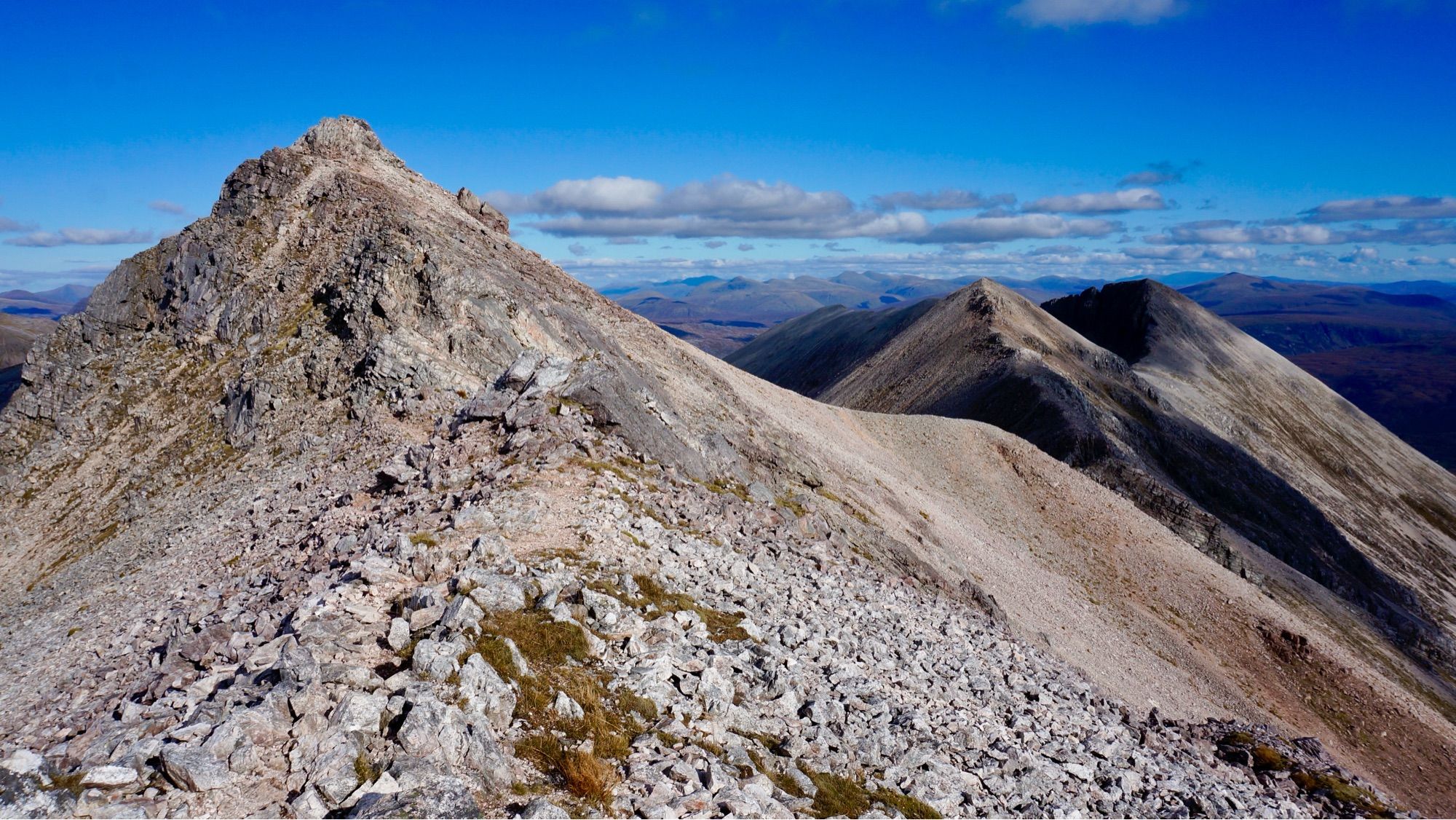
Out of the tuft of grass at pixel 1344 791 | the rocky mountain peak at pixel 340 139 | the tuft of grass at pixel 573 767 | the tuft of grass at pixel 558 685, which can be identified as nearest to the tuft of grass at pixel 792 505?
the tuft of grass at pixel 558 685

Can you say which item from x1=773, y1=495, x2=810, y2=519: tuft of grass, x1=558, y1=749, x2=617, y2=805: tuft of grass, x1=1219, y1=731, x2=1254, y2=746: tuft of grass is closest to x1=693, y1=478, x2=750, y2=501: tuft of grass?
x1=773, y1=495, x2=810, y2=519: tuft of grass

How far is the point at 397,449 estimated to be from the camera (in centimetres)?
2702

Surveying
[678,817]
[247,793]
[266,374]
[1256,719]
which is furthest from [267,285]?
[1256,719]

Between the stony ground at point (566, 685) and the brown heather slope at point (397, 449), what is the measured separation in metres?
1.70

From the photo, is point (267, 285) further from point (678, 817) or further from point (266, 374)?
point (678, 817)

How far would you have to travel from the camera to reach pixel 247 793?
9.60m

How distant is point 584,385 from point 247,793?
18.9 meters

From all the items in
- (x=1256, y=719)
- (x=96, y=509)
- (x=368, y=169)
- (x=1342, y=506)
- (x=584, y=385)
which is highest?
(x=368, y=169)

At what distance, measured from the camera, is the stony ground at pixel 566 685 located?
1023 centimetres

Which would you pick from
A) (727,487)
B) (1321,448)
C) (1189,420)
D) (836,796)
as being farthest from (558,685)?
(1321,448)

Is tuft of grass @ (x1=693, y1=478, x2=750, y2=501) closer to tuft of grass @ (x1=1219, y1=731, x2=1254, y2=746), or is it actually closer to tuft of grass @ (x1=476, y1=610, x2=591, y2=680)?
tuft of grass @ (x1=476, y1=610, x2=591, y2=680)

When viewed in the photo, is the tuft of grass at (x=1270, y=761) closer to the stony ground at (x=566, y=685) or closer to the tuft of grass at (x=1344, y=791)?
the stony ground at (x=566, y=685)

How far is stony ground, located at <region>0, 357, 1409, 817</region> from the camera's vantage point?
10.2 m

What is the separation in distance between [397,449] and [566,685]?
17.1m
